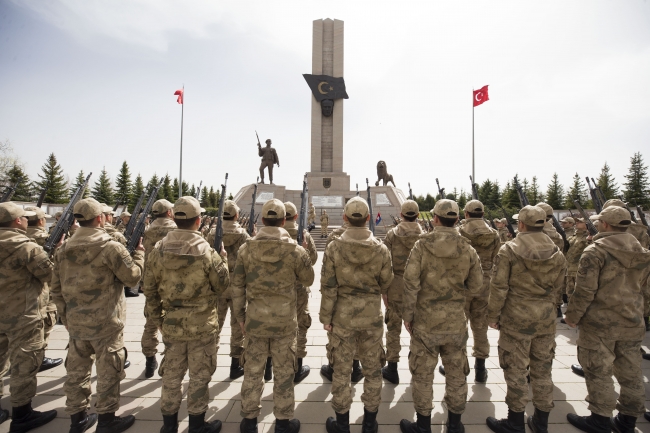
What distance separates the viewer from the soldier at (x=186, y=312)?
2732mm

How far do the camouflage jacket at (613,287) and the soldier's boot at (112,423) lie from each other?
174 inches

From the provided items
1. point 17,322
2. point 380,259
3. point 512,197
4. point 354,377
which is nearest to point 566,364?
point 354,377

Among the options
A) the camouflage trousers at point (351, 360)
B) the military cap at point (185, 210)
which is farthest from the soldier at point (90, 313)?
the camouflage trousers at point (351, 360)

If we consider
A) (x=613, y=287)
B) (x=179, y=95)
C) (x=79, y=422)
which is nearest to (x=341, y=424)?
(x=79, y=422)

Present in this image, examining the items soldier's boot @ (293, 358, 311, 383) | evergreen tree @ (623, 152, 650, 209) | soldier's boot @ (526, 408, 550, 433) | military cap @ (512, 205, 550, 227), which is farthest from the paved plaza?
evergreen tree @ (623, 152, 650, 209)

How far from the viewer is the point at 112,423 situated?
2805 mm

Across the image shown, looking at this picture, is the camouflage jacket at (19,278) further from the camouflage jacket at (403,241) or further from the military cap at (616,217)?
the military cap at (616,217)

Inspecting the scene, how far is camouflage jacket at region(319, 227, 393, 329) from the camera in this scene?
286 centimetres

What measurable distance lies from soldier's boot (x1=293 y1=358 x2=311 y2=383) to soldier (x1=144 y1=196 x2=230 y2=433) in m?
1.07

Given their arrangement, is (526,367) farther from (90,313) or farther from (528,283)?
(90,313)

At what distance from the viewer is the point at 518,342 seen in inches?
115

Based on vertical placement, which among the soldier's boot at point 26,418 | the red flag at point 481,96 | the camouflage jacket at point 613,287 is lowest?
the soldier's boot at point 26,418

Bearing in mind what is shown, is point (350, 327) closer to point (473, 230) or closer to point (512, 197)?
point (473, 230)

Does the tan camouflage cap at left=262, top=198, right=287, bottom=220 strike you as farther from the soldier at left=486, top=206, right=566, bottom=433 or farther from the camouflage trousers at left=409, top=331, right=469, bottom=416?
the soldier at left=486, top=206, right=566, bottom=433
